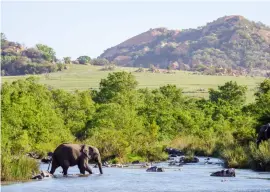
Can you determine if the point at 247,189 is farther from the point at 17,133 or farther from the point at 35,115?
the point at 35,115

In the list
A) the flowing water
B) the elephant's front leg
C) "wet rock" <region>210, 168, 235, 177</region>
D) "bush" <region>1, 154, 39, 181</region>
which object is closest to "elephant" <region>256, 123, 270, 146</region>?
the flowing water

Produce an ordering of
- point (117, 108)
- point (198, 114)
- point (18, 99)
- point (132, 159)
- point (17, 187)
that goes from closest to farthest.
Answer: point (17, 187)
point (132, 159)
point (18, 99)
point (117, 108)
point (198, 114)

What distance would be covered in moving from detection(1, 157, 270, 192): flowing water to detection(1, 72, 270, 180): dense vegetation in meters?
2.04

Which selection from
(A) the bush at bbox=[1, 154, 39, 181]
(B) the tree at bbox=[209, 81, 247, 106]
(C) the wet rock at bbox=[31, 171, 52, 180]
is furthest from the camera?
(B) the tree at bbox=[209, 81, 247, 106]

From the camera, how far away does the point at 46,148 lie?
2131 inches

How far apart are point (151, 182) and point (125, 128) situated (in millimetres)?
23665

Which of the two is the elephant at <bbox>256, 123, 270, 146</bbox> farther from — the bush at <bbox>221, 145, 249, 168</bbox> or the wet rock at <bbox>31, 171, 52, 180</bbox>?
the wet rock at <bbox>31, 171, 52, 180</bbox>

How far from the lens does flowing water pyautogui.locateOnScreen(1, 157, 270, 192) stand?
29.8 m

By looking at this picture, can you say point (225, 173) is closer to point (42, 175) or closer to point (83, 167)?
point (83, 167)

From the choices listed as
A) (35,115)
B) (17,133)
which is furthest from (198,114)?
(17,133)

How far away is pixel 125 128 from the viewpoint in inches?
2234

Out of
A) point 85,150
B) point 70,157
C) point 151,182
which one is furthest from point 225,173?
point 70,157

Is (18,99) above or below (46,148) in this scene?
above

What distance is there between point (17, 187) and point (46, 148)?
2469 cm
